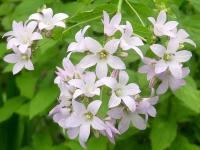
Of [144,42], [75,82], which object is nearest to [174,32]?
[144,42]

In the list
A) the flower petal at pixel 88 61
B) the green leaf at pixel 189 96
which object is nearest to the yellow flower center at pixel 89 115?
the flower petal at pixel 88 61

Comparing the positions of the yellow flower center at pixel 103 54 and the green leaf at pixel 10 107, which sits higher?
the yellow flower center at pixel 103 54

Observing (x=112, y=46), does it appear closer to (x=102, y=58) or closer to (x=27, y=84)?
(x=102, y=58)

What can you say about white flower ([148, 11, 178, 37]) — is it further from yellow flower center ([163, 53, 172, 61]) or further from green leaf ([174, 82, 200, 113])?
green leaf ([174, 82, 200, 113])

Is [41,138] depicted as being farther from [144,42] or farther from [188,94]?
[144,42]

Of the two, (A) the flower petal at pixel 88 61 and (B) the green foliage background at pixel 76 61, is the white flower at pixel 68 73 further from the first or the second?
(B) the green foliage background at pixel 76 61

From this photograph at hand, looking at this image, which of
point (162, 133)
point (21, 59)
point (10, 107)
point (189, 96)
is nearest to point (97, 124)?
point (21, 59)
